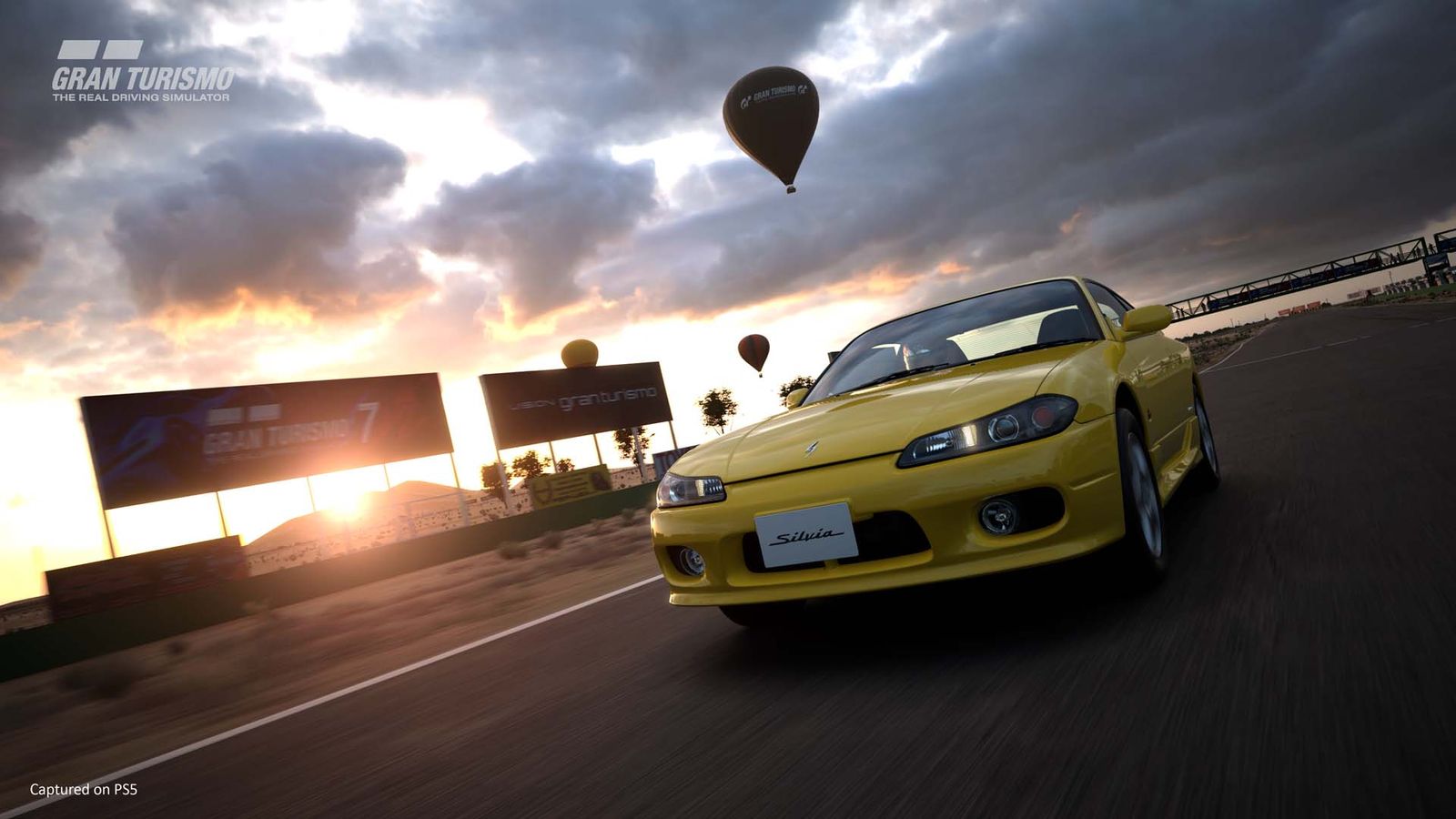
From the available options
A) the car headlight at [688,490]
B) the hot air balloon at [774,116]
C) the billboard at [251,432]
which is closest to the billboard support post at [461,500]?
the billboard at [251,432]

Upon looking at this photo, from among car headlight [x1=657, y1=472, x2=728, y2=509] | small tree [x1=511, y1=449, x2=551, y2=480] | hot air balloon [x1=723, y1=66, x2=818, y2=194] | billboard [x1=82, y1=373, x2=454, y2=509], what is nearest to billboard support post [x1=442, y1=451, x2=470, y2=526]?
billboard [x1=82, y1=373, x2=454, y2=509]

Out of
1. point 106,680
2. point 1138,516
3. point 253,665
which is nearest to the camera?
point 1138,516

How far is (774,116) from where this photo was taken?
23422 millimetres

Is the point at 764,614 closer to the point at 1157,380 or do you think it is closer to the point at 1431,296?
the point at 1157,380

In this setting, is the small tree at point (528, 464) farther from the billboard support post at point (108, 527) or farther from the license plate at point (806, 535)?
the license plate at point (806, 535)

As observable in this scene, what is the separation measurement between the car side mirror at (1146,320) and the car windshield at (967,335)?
0.59 feet

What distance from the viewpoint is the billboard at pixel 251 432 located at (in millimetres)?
21391

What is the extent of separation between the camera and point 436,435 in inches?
1118

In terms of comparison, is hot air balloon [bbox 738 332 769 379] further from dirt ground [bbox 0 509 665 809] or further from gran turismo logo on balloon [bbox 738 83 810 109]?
dirt ground [bbox 0 509 665 809]

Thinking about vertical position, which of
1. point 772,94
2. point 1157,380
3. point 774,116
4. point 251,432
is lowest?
point 1157,380

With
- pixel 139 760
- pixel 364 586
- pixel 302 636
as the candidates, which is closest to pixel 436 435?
pixel 364 586

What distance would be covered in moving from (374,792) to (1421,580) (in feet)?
11.3

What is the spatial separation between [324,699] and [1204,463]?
5.11 metres

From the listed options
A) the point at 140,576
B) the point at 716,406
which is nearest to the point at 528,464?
the point at 716,406
